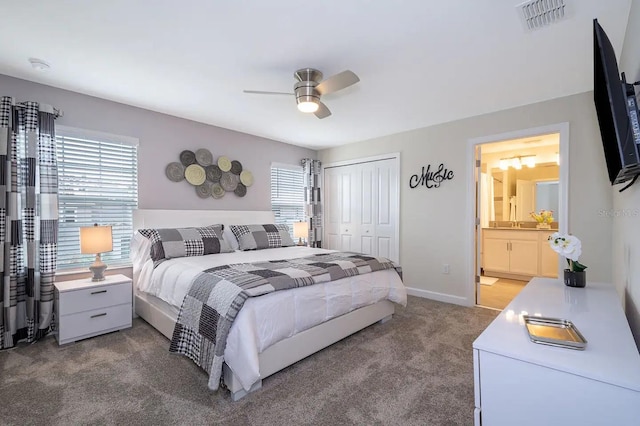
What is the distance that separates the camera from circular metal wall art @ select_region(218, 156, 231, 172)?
13.6ft

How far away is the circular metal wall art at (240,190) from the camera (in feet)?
14.3

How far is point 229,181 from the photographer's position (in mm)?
4262

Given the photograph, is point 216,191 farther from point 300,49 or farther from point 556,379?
point 556,379

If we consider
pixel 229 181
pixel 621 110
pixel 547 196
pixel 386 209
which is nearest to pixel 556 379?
pixel 621 110

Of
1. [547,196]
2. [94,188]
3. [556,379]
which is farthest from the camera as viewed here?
[547,196]

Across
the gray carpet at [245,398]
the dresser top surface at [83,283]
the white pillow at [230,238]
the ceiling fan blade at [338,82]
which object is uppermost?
the ceiling fan blade at [338,82]

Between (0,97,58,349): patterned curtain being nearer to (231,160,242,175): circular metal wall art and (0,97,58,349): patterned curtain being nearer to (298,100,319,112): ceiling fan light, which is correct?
(231,160,242,175): circular metal wall art

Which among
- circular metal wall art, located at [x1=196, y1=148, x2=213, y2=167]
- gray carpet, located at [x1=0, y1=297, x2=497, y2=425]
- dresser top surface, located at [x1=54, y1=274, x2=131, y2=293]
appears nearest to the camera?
gray carpet, located at [x1=0, y1=297, x2=497, y2=425]

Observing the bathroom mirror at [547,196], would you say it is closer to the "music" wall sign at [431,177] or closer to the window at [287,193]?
the "music" wall sign at [431,177]

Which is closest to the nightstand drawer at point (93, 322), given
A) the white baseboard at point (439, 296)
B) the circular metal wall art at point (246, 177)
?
the circular metal wall art at point (246, 177)

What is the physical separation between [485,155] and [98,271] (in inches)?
246

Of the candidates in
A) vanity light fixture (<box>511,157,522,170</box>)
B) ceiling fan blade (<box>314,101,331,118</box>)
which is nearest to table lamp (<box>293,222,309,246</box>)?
ceiling fan blade (<box>314,101,331,118</box>)

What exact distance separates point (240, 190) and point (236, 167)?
33 centimetres

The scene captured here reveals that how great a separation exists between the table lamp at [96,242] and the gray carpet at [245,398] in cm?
62
